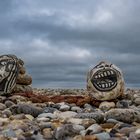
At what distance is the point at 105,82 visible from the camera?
1391cm

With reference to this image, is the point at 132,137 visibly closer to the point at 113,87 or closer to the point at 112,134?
the point at 112,134

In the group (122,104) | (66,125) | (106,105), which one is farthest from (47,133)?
(122,104)

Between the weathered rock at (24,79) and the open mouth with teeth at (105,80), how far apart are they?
4.26 metres

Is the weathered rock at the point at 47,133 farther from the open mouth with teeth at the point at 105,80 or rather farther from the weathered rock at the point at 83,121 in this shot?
the open mouth with teeth at the point at 105,80

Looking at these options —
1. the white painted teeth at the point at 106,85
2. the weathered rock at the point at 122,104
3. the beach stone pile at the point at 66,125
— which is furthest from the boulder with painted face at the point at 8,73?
the beach stone pile at the point at 66,125

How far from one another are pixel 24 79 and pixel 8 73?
1891 mm

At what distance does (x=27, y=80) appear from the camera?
17781mm

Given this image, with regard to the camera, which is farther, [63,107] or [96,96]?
[96,96]

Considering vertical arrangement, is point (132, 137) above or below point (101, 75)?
below

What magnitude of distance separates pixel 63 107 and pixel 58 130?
4.38 m

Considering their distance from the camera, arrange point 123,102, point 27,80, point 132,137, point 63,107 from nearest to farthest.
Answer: point 132,137
point 63,107
point 123,102
point 27,80

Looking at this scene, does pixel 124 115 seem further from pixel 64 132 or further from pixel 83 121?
pixel 64 132

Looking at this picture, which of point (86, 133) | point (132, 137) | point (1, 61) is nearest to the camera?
point (132, 137)

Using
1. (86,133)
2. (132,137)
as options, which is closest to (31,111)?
(86,133)
